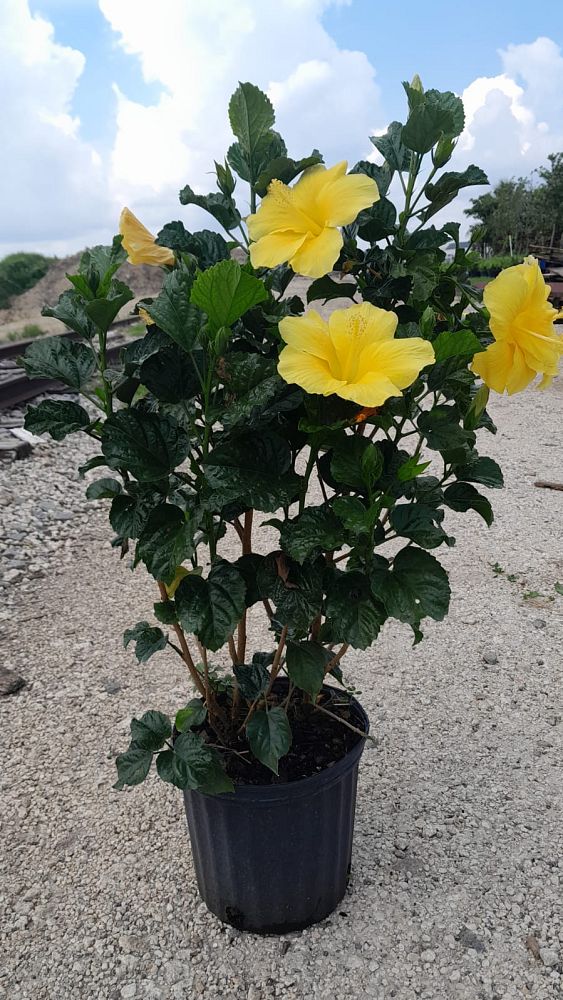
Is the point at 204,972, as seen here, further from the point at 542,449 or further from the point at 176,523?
the point at 542,449

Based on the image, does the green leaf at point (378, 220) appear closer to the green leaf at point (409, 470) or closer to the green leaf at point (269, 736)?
the green leaf at point (409, 470)

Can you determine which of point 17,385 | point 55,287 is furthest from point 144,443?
point 55,287

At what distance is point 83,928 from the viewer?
5.85ft

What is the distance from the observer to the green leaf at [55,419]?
3.93 feet

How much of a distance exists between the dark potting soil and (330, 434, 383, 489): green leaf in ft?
2.50

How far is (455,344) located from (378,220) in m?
0.29

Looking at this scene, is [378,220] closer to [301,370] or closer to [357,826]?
[301,370]

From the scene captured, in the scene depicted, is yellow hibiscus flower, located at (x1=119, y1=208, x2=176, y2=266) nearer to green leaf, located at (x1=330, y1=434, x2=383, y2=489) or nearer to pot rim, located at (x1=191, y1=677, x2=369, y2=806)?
green leaf, located at (x1=330, y1=434, x2=383, y2=489)

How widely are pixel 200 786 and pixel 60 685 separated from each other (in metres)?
1.48

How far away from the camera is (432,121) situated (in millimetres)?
1104

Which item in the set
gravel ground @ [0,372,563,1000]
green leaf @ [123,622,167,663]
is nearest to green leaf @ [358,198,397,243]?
green leaf @ [123,622,167,663]

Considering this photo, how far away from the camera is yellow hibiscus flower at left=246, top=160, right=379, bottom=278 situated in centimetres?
103

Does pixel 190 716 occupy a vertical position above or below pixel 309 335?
below

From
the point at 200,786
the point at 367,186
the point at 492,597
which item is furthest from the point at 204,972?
the point at 492,597
